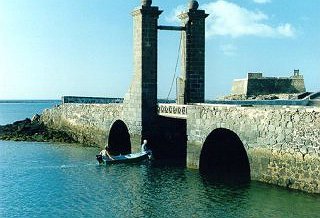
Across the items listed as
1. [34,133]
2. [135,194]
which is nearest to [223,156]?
[135,194]

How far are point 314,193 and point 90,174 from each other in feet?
37.4

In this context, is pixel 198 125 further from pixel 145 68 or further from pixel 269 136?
pixel 145 68

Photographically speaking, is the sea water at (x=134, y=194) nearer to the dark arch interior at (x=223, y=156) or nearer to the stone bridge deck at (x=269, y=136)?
the stone bridge deck at (x=269, y=136)

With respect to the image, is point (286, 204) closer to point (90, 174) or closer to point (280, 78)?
point (90, 174)

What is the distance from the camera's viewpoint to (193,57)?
2969 cm

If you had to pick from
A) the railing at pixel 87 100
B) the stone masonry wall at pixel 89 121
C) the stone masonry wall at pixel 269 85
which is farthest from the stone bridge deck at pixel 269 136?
the stone masonry wall at pixel 269 85

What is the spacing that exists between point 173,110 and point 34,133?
70.0ft

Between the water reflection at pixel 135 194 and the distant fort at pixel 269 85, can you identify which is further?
the distant fort at pixel 269 85

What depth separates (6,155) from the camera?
3375cm

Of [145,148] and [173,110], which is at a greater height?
[173,110]

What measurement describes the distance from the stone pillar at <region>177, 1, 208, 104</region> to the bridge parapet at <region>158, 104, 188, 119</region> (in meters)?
1.21

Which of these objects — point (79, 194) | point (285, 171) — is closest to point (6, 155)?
point (79, 194)

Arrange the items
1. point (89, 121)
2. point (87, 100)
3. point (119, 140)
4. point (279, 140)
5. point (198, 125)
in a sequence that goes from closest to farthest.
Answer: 1. point (279, 140)
2. point (198, 125)
3. point (119, 140)
4. point (89, 121)
5. point (87, 100)

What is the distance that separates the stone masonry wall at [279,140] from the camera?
18.5 m
